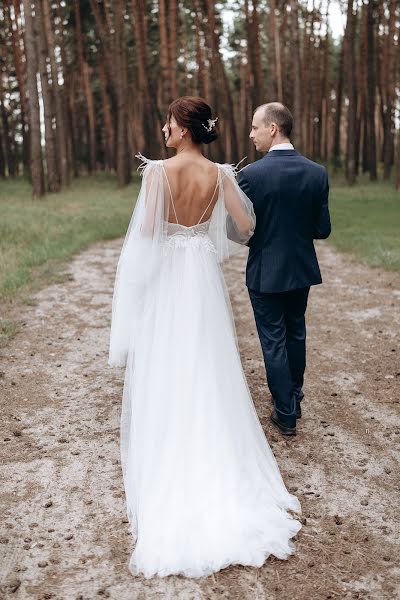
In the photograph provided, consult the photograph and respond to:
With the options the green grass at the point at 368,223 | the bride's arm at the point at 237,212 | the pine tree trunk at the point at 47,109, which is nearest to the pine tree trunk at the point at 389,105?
the green grass at the point at 368,223

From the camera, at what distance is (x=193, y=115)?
12.9 ft

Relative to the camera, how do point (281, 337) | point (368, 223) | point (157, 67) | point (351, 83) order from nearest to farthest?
1. point (281, 337)
2. point (368, 223)
3. point (351, 83)
4. point (157, 67)

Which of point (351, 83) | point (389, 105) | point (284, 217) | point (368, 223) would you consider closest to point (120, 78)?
point (351, 83)

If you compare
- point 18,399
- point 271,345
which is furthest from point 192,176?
point 18,399

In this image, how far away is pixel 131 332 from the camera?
14.2 ft

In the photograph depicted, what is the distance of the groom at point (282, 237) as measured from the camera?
4.66m

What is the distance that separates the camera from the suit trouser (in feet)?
16.3

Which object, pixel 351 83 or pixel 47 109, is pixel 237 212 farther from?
pixel 351 83

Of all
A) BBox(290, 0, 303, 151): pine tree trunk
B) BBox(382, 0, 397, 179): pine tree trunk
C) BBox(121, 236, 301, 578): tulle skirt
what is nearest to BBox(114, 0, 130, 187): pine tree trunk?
BBox(290, 0, 303, 151): pine tree trunk

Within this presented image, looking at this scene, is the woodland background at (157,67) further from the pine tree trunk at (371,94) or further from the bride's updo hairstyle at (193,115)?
the bride's updo hairstyle at (193,115)

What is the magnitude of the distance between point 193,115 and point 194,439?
194 cm

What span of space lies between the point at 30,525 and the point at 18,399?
7.19 feet

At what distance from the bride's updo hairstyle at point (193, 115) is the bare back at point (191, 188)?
16cm

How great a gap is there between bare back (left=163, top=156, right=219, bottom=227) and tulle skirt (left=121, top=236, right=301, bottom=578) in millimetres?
159
